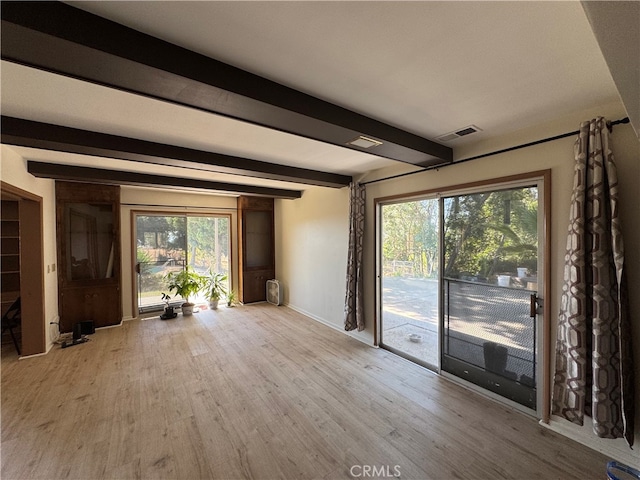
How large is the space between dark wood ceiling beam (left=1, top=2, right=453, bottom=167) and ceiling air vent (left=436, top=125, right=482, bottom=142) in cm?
93

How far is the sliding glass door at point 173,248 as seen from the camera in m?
5.27

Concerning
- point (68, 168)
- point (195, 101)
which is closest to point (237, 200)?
point (68, 168)

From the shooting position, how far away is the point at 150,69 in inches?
48.4

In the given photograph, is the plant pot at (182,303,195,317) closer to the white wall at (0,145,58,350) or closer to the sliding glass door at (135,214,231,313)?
the sliding glass door at (135,214,231,313)

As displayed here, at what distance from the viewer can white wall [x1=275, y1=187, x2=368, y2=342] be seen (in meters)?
4.45

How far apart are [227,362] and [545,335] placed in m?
3.25

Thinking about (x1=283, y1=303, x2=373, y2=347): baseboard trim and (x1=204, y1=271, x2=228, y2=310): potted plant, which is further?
(x1=204, y1=271, x2=228, y2=310): potted plant

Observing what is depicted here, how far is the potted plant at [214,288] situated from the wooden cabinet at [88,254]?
155cm

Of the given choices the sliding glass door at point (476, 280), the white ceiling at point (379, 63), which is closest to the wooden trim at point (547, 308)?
the sliding glass door at point (476, 280)

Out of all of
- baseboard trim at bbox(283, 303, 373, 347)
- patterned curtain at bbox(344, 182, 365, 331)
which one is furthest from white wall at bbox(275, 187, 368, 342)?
patterned curtain at bbox(344, 182, 365, 331)

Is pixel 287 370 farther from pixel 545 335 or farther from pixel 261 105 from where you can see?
pixel 261 105

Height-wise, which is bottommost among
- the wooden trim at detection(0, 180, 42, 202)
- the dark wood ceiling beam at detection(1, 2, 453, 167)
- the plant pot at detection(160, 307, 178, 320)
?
the plant pot at detection(160, 307, 178, 320)

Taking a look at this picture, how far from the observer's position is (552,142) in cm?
214

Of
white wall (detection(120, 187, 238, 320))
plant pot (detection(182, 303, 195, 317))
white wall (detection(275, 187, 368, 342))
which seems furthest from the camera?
plant pot (detection(182, 303, 195, 317))
